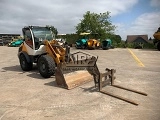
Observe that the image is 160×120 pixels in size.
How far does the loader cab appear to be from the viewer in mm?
9055

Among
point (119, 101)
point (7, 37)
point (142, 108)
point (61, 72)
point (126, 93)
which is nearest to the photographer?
point (142, 108)

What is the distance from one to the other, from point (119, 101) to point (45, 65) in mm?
3509

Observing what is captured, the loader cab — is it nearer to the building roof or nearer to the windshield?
the windshield

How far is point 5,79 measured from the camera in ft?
26.5

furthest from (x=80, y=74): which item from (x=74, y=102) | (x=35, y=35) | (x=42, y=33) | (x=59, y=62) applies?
(x=42, y=33)

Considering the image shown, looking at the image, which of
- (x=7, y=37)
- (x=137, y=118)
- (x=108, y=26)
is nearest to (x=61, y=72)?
(x=137, y=118)

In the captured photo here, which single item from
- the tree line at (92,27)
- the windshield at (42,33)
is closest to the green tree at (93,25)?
the tree line at (92,27)

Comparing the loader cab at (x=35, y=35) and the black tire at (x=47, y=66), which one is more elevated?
the loader cab at (x=35, y=35)

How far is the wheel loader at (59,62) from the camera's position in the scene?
257 inches

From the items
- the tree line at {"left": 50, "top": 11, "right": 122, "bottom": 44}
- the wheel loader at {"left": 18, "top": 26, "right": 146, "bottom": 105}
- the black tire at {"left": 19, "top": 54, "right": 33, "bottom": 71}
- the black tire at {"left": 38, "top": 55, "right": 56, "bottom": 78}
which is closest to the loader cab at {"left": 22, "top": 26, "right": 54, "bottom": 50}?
the wheel loader at {"left": 18, "top": 26, "right": 146, "bottom": 105}

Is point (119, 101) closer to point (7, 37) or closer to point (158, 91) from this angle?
point (158, 91)

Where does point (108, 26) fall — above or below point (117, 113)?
above

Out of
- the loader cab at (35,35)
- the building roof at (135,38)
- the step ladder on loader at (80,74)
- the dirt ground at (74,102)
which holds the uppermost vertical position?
the building roof at (135,38)

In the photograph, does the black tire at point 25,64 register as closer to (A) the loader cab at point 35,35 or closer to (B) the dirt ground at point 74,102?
(A) the loader cab at point 35,35
